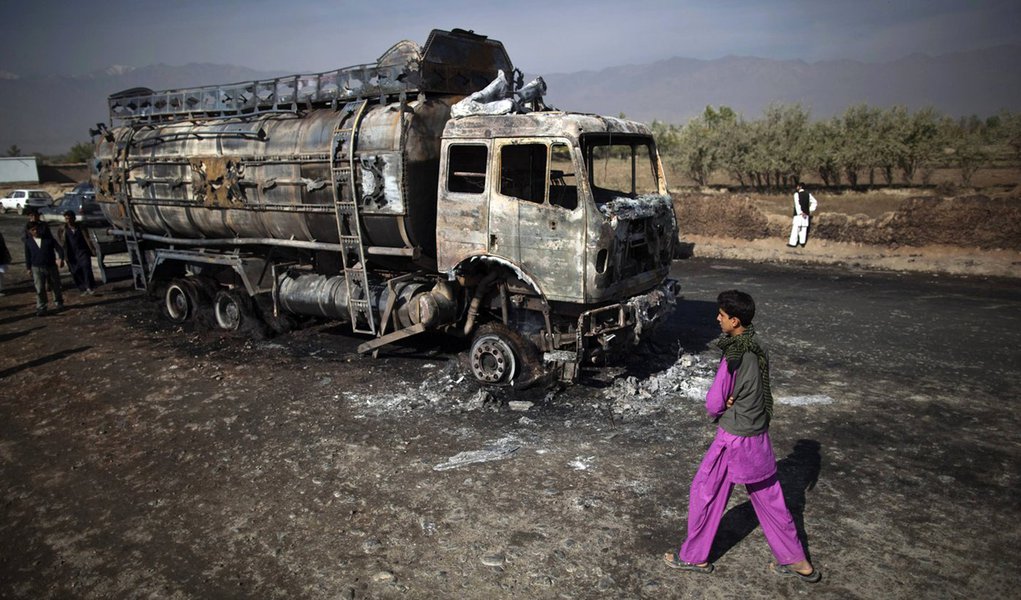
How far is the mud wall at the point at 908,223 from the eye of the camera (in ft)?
46.7

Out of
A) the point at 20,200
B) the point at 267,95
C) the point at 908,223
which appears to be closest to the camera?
the point at 267,95

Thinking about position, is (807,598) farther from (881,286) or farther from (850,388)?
(881,286)

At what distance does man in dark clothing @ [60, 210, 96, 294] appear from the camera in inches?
507

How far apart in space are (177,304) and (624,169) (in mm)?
8702

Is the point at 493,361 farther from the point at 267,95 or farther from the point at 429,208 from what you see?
the point at 267,95

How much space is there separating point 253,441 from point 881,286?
41.5 ft

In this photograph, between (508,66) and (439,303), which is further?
(508,66)

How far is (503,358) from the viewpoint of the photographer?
7430 millimetres

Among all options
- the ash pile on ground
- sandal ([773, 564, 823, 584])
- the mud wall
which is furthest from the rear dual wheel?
the mud wall

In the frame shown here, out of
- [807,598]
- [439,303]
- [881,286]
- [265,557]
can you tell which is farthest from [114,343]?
[881,286]

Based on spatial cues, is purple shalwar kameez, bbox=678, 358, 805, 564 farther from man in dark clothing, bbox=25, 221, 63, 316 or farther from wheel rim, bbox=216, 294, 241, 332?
man in dark clothing, bbox=25, 221, 63, 316

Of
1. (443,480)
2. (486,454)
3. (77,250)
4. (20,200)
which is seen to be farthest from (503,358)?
(20,200)

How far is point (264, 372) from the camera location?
8453mm

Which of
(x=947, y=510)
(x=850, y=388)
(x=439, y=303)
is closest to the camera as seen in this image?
(x=947, y=510)
